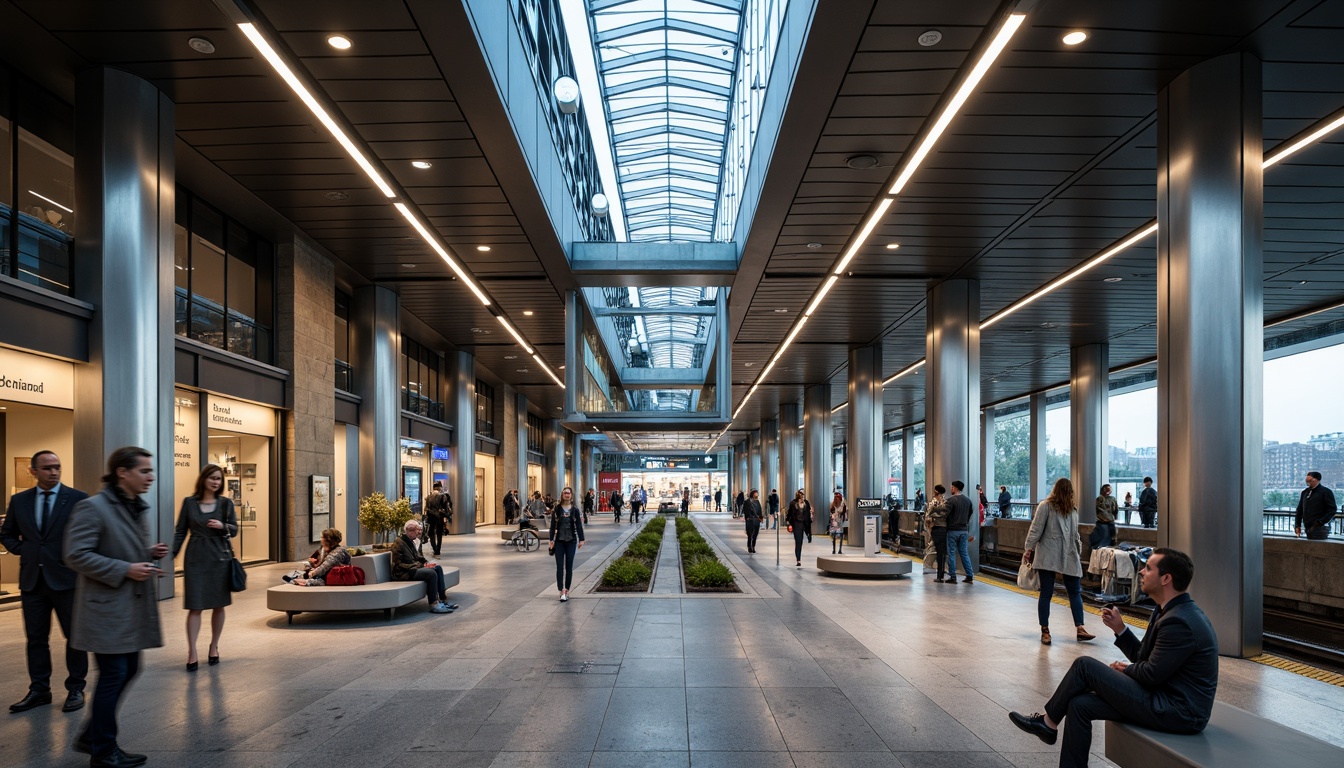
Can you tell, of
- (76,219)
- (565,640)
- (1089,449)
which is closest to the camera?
(565,640)

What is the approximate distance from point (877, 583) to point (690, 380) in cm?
2196

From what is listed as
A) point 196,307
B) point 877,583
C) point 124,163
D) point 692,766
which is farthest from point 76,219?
point 877,583

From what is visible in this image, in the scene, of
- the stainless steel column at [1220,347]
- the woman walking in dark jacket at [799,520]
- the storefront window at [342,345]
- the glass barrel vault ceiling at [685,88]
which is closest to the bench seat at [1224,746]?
the stainless steel column at [1220,347]

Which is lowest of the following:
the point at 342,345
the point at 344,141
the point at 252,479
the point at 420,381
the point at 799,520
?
the point at 799,520

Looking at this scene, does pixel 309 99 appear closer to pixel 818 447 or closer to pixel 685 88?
pixel 685 88

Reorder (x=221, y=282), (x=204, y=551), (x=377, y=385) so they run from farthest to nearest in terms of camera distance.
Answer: (x=377, y=385), (x=221, y=282), (x=204, y=551)

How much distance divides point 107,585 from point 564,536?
7.67 metres

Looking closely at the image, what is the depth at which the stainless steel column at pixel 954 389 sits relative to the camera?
57.3 feet

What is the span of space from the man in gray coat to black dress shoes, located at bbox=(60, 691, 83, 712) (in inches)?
59.3

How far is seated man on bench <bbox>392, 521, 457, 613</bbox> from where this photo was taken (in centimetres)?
1120

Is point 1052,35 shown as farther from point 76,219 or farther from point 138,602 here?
point 76,219

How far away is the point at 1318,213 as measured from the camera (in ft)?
44.3

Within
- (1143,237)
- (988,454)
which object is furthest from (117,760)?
(988,454)

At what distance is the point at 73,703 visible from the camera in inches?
243
